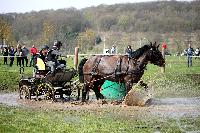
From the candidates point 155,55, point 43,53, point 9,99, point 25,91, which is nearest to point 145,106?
point 155,55

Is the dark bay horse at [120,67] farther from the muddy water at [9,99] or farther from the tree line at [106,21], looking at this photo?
the tree line at [106,21]

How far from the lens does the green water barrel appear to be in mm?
18016

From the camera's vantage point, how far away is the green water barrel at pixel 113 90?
59.1 feet

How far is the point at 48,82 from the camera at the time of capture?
1756 cm

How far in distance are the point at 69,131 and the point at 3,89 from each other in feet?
41.9

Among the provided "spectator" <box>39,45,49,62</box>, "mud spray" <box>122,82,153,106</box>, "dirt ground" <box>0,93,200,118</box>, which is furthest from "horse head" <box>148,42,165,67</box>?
"spectator" <box>39,45,49,62</box>

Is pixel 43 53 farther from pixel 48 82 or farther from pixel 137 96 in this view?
pixel 137 96

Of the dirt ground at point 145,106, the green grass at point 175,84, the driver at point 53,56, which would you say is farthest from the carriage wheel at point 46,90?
the green grass at point 175,84

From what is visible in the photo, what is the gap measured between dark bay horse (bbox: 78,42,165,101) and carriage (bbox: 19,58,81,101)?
1.93ft

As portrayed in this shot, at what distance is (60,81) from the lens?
17797 mm

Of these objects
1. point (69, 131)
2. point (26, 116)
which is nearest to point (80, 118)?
point (26, 116)

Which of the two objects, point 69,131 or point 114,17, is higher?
point 114,17

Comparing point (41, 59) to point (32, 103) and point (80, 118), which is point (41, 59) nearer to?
point (32, 103)

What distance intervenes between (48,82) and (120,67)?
2.93 meters
